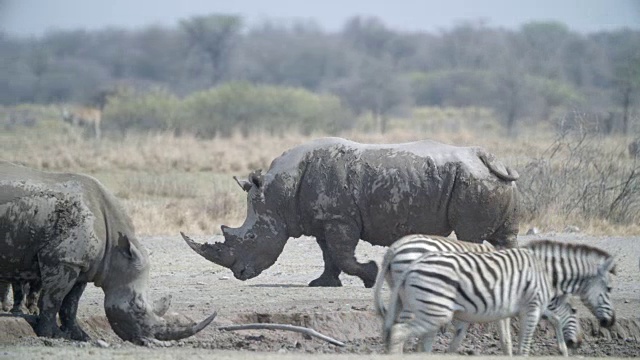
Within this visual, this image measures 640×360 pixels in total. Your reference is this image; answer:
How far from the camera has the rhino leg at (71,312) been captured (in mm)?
12078

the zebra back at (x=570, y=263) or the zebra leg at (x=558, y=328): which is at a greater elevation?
the zebra back at (x=570, y=263)

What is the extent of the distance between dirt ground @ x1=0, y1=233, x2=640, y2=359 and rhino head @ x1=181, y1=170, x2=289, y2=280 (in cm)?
31

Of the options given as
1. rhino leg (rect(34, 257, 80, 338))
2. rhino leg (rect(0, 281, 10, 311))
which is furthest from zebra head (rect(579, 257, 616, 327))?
rhino leg (rect(0, 281, 10, 311))

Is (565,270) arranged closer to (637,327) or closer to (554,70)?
(637,327)

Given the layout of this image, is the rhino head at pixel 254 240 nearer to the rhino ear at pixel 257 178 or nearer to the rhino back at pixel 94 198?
the rhino ear at pixel 257 178

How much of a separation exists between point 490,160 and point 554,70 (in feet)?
177

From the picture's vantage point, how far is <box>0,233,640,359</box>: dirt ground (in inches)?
436

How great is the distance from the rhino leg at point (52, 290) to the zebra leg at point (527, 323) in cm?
420

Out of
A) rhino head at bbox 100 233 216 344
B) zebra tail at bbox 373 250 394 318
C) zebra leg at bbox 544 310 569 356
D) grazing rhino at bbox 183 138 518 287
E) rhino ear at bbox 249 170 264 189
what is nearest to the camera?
zebra tail at bbox 373 250 394 318

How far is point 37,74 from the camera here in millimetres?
61500

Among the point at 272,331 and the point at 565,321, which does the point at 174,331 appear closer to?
the point at 272,331

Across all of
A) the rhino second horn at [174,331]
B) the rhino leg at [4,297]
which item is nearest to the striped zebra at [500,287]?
the rhino second horn at [174,331]

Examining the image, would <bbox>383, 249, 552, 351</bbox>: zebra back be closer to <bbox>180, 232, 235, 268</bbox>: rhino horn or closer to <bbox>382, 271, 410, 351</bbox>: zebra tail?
<bbox>382, 271, 410, 351</bbox>: zebra tail

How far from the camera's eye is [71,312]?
39.8ft
